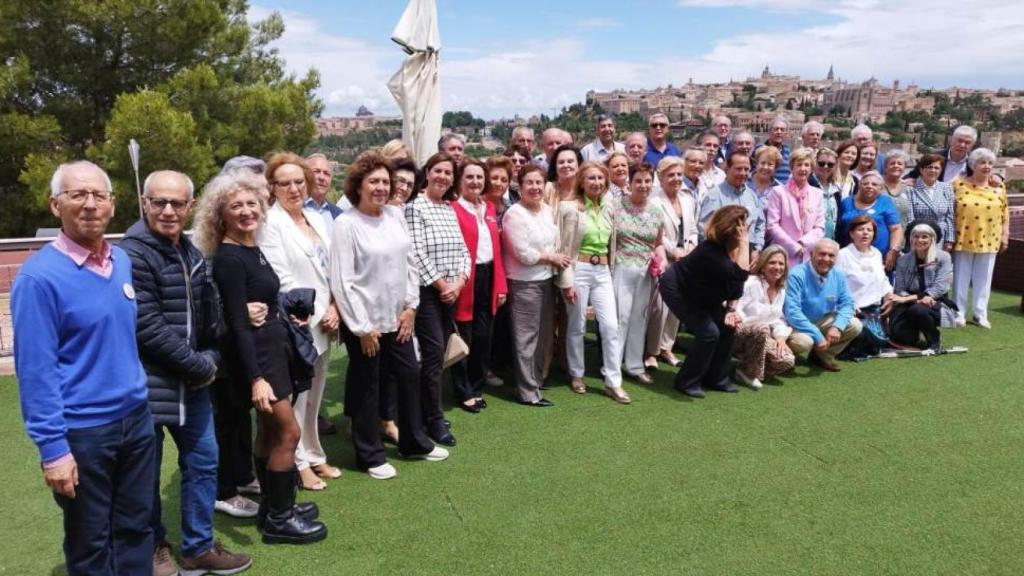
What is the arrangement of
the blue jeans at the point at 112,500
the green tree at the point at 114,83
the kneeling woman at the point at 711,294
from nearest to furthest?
the blue jeans at the point at 112,500 < the kneeling woman at the point at 711,294 < the green tree at the point at 114,83

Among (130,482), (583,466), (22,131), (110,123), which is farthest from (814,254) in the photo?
(22,131)

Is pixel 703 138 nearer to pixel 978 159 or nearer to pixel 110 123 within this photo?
pixel 978 159

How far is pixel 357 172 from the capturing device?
3.36 metres

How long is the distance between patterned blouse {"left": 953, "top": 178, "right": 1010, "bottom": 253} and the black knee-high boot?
658 cm

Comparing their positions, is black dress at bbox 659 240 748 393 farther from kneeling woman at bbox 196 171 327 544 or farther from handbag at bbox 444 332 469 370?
kneeling woman at bbox 196 171 327 544

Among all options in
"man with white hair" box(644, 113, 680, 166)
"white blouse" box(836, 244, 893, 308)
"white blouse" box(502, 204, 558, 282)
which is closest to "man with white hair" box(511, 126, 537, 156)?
"man with white hair" box(644, 113, 680, 166)

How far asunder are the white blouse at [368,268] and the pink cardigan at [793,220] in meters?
3.54

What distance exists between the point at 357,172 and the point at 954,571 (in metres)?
3.16

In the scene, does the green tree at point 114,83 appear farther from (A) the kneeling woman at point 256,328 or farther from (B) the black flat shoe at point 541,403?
(A) the kneeling woman at point 256,328

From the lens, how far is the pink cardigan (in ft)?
18.6

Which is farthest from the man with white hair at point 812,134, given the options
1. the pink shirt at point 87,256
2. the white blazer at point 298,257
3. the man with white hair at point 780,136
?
the pink shirt at point 87,256

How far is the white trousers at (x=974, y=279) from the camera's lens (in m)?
6.67

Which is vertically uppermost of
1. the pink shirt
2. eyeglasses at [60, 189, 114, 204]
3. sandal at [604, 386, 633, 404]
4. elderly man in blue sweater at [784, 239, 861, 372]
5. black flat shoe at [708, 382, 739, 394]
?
eyeglasses at [60, 189, 114, 204]

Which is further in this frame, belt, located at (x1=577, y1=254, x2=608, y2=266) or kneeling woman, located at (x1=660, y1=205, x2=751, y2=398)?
belt, located at (x1=577, y1=254, x2=608, y2=266)
